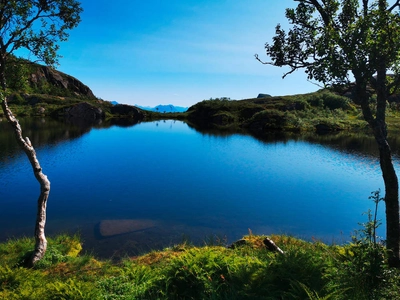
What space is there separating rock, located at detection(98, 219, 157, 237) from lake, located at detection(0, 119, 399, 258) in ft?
0.26

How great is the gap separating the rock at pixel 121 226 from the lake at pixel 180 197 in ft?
0.26

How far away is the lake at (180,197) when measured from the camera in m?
21.4

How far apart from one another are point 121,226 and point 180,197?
9.24 meters

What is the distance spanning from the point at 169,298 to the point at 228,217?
1653 cm

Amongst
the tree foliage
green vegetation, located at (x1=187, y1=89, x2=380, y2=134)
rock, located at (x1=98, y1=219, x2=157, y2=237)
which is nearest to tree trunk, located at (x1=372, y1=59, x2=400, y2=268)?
the tree foliage

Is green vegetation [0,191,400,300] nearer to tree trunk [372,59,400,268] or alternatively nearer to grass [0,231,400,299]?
grass [0,231,400,299]

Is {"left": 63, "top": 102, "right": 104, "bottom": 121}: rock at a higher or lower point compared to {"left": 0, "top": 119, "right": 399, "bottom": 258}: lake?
higher

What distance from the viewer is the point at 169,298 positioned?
8.86 meters

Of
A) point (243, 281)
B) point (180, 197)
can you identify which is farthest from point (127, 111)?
point (243, 281)

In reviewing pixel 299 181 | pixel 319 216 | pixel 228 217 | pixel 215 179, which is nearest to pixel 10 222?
pixel 228 217

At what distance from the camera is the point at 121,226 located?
21.8 meters

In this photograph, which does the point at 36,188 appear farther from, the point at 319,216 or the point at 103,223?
the point at 319,216

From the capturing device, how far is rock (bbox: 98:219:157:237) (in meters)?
20.7

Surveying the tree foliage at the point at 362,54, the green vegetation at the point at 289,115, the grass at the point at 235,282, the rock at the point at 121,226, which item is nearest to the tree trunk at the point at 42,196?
the grass at the point at 235,282
